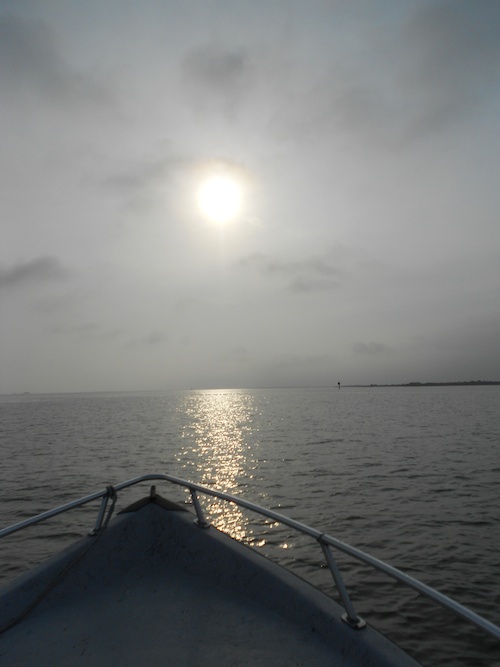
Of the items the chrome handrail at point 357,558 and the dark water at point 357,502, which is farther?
the dark water at point 357,502

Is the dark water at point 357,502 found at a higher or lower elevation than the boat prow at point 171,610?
lower

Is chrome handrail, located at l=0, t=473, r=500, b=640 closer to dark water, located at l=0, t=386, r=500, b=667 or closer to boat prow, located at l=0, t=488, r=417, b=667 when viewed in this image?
boat prow, located at l=0, t=488, r=417, b=667

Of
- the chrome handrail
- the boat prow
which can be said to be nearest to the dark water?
the boat prow

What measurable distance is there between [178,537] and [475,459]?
66.7 feet

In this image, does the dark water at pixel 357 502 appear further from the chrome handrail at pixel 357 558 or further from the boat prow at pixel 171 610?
the chrome handrail at pixel 357 558

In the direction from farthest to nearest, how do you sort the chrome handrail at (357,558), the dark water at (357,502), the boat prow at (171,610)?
the dark water at (357,502) → the boat prow at (171,610) → the chrome handrail at (357,558)

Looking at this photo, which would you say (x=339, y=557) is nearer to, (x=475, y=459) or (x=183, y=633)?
(x=183, y=633)

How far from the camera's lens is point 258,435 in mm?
36156

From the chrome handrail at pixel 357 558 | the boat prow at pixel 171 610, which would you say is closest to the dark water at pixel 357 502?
the boat prow at pixel 171 610

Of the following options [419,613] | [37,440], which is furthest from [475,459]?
[37,440]

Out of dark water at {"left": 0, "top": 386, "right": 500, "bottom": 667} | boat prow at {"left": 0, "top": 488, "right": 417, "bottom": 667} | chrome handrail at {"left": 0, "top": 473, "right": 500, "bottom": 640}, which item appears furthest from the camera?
dark water at {"left": 0, "top": 386, "right": 500, "bottom": 667}

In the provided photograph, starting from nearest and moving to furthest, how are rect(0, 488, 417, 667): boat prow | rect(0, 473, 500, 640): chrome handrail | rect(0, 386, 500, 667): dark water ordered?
rect(0, 473, 500, 640): chrome handrail, rect(0, 488, 417, 667): boat prow, rect(0, 386, 500, 667): dark water

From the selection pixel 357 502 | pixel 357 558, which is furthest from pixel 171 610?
pixel 357 502

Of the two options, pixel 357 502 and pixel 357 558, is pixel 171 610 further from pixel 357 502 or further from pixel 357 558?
pixel 357 502
